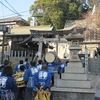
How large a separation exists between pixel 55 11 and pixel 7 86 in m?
33.7

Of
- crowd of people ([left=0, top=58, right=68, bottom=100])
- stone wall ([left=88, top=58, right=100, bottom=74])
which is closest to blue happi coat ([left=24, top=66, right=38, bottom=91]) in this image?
crowd of people ([left=0, top=58, right=68, bottom=100])

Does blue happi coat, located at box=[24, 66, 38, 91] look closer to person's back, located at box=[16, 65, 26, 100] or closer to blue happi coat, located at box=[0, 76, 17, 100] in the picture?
person's back, located at box=[16, 65, 26, 100]

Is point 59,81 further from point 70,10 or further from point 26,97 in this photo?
point 70,10

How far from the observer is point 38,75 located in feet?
31.9

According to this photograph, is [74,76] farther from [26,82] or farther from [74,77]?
[26,82]

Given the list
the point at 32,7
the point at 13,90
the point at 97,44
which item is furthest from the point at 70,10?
the point at 13,90

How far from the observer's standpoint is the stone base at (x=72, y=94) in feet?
33.7

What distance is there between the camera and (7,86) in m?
8.59

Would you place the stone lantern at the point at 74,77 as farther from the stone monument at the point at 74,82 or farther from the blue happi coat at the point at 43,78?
the blue happi coat at the point at 43,78

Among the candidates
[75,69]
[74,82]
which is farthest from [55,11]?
[74,82]

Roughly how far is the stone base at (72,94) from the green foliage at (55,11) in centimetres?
3110

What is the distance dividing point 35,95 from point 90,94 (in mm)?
1866

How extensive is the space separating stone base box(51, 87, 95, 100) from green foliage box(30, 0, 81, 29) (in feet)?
102

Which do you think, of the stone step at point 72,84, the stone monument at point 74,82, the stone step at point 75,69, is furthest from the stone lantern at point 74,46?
the stone step at point 72,84
